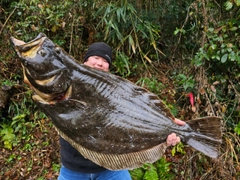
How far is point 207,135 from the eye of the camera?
7.30ft

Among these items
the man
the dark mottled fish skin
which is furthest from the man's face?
the dark mottled fish skin

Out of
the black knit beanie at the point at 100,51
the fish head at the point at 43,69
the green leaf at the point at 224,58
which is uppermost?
the green leaf at the point at 224,58

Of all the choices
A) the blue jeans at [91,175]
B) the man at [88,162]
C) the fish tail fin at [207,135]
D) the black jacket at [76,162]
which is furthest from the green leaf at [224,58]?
the black jacket at [76,162]

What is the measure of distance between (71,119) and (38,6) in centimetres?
366

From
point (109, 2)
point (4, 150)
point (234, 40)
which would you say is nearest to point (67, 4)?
point (109, 2)

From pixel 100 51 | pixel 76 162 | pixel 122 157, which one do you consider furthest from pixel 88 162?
pixel 100 51

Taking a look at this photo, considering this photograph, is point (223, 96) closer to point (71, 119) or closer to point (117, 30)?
point (117, 30)

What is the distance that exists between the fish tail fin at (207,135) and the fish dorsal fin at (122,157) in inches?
10.1

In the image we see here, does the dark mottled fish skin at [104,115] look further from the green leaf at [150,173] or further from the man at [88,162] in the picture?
the green leaf at [150,173]

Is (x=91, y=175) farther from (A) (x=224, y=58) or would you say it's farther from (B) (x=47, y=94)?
(A) (x=224, y=58)

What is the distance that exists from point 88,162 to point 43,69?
888mm

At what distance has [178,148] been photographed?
12.9 ft

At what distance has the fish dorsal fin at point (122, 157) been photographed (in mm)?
2178

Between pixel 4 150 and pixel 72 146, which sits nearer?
pixel 72 146
